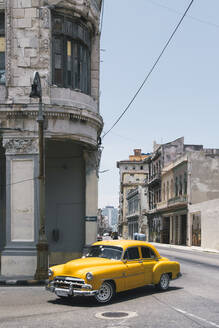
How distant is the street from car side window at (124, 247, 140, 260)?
101 centimetres

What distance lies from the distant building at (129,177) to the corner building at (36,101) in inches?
3665

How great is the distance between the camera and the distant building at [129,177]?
11800 cm

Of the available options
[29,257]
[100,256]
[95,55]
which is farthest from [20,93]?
[100,256]

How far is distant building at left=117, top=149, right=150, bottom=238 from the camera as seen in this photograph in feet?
387

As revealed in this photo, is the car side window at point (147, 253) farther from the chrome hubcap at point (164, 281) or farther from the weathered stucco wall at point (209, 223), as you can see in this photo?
the weathered stucco wall at point (209, 223)

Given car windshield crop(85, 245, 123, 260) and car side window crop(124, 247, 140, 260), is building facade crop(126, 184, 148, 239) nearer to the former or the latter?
car side window crop(124, 247, 140, 260)

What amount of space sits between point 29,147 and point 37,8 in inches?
218

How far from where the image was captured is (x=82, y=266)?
34.6 ft

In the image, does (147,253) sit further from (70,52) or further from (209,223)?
(209,223)

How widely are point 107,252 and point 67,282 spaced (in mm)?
1640

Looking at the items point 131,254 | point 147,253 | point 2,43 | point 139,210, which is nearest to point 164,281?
point 147,253

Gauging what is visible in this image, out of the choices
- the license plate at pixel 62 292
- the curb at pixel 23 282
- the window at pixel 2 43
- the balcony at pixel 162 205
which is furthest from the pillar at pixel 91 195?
the balcony at pixel 162 205

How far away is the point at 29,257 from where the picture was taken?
1585 centimetres

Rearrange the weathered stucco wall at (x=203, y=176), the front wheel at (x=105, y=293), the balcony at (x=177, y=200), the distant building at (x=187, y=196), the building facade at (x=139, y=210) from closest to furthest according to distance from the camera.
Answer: the front wheel at (x=105, y=293)
the distant building at (x=187, y=196)
the weathered stucco wall at (x=203, y=176)
the balcony at (x=177, y=200)
the building facade at (x=139, y=210)
